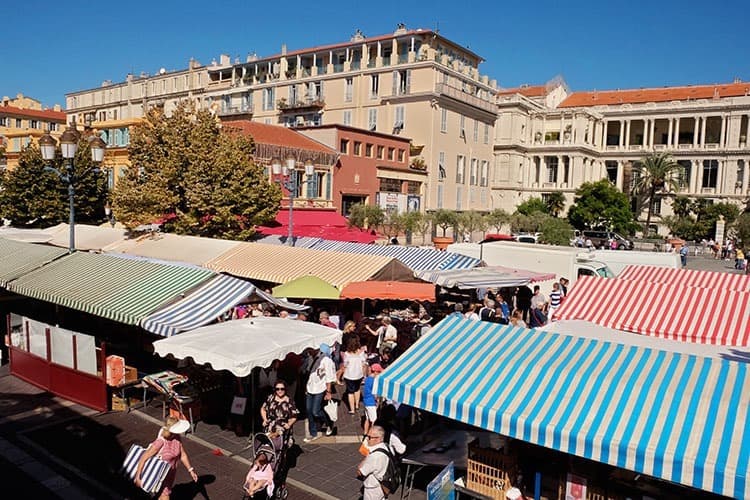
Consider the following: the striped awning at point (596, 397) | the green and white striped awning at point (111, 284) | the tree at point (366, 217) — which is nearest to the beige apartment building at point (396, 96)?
the tree at point (366, 217)

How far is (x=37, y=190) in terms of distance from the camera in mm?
30094

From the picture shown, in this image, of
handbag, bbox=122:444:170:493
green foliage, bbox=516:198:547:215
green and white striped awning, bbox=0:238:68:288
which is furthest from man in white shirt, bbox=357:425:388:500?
green foliage, bbox=516:198:547:215

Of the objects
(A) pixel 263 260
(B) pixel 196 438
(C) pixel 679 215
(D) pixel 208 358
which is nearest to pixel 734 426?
(D) pixel 208 358

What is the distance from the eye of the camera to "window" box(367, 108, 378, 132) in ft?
170

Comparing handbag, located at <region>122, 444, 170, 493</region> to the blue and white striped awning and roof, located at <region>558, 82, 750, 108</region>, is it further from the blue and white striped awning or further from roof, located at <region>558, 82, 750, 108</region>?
roof, located at <region>558, 82, 750, 108</region>

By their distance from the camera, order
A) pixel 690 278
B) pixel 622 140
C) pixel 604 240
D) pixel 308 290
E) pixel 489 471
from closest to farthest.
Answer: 1. pixel 489 471
2. pixel 308 290
3. pixel 690 278
4. pixel 604 240
5. pixel 622 140

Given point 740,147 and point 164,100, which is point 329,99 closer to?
point 164,100

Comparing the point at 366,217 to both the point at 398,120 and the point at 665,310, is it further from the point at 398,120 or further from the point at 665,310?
the point at 665,310

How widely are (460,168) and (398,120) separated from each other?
765 centimetres

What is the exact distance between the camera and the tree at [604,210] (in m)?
55.7

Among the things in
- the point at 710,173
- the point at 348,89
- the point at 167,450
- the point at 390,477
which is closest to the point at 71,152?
the point at 167,450

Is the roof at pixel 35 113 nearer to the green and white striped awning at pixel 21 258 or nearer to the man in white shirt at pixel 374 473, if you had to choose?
the green and white striped awning at pixel 21 258

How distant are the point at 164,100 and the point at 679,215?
5889 cm

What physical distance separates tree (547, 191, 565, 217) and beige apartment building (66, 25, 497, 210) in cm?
1006
